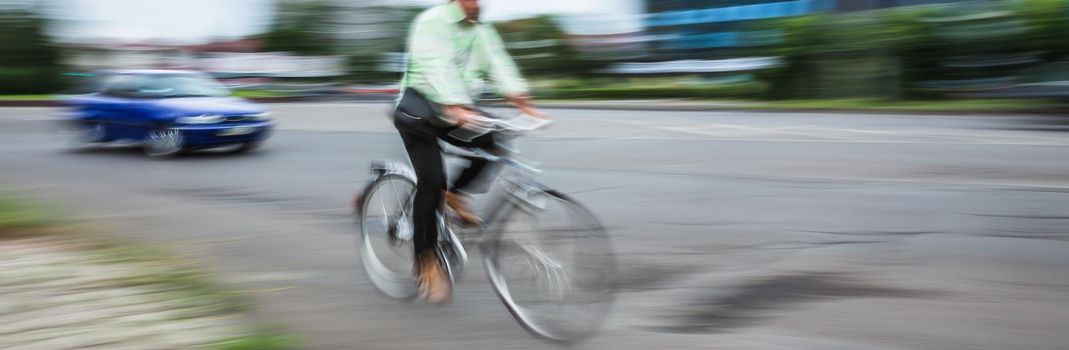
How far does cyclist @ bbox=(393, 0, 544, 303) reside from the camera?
467 cm

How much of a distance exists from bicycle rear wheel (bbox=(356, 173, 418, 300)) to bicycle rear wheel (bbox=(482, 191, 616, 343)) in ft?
2.59

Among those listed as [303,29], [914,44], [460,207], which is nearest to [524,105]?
[460,207]

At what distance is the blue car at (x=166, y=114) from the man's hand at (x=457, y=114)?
31.7 ft

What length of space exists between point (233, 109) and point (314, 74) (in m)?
26.6

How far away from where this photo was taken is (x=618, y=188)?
9.77 metres

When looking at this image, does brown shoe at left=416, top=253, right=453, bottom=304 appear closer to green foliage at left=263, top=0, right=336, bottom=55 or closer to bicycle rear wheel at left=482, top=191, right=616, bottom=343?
bicycle rear wheel at left=482, top=191, right=616, bottom=343

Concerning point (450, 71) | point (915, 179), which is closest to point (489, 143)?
point (450, 71)

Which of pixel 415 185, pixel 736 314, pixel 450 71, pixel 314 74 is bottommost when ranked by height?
pixel 314 74

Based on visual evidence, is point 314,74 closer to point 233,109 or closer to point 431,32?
point 233,109

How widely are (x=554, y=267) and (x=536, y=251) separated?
0.34ft

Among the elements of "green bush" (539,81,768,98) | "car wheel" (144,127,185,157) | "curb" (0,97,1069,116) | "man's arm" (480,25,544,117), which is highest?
"man's arm" (480,25,544,117)

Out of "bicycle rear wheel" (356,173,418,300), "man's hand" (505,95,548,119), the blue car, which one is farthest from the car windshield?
"man's hand" (505,95,548,119)

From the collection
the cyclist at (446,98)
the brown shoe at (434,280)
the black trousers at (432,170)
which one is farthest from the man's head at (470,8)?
the brown shoe at (434,280)

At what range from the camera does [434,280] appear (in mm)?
5039
